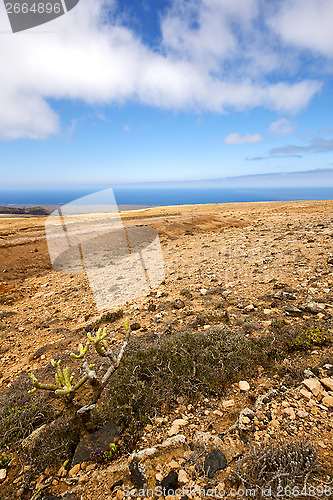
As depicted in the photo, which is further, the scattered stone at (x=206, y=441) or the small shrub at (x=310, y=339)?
the small shrub at (x=310, y=339)

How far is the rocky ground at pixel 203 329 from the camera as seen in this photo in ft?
8.10

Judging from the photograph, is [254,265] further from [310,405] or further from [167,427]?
[167,427]

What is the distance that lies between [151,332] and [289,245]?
7689 mm

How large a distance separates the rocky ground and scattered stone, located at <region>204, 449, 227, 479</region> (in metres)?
0.02

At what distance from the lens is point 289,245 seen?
10.1 m

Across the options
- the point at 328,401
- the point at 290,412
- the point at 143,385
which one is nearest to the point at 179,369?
the point at 143,385

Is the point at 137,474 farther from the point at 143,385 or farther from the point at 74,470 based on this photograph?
the point at 143,385

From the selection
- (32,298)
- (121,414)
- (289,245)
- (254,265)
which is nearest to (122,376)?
(121,414)

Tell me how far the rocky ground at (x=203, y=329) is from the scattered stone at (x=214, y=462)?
0.6 inches

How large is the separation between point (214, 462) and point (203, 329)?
272cm

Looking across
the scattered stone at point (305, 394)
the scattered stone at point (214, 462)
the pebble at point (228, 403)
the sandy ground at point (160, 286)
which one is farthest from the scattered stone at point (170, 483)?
the sandy ground at point (160, 286)

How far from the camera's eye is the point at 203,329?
504 cm

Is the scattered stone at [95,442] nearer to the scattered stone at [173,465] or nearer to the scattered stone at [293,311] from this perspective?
the scattered stone at [173,465]

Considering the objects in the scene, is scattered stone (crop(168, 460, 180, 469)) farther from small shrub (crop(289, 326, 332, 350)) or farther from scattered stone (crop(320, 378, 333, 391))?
small shrub (crop(289, 326, 332, 350))
